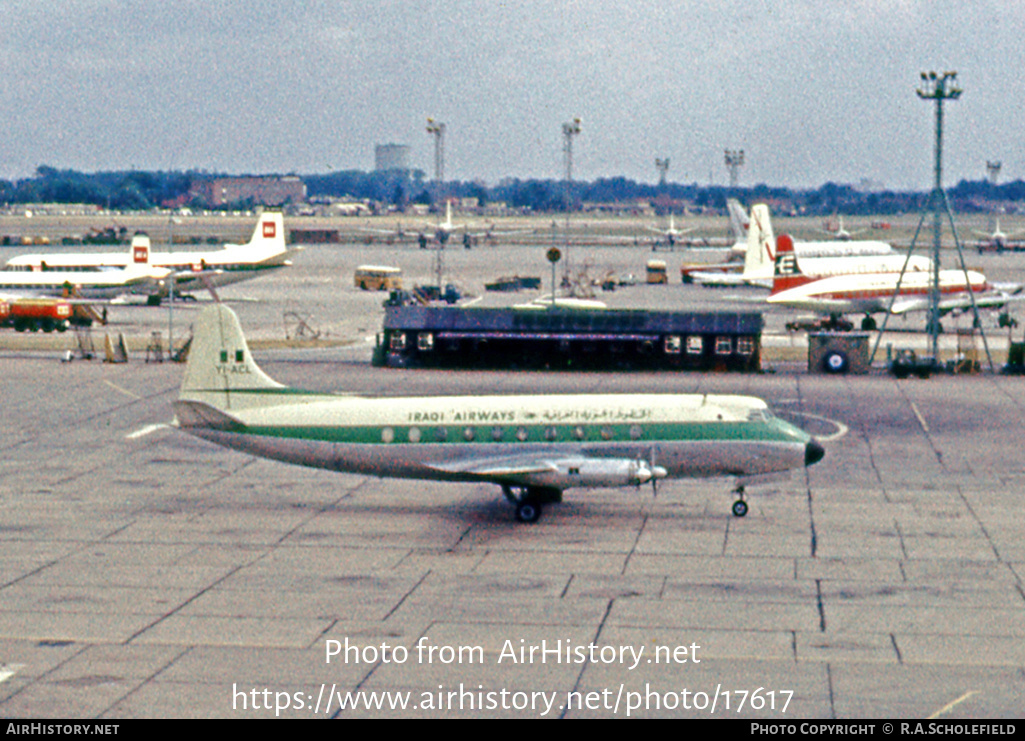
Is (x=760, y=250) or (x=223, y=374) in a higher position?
(x=760, y=250)

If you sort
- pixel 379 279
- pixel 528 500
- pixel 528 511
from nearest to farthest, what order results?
1. pixel 528 511
2. pixel 528 500
3. pixel 379 279

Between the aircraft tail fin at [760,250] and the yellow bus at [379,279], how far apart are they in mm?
38988

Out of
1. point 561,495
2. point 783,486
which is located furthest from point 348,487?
point 783,486

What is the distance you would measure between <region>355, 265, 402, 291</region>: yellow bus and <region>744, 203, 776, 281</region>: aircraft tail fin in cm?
3899

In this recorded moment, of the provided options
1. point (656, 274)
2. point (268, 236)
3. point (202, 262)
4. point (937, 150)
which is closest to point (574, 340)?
point (937, 150)

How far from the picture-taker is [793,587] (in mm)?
35062

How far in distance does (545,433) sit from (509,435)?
3.86ft

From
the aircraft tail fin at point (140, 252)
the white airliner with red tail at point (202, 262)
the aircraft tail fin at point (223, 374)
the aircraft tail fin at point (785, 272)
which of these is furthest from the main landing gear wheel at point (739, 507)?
the aircraft tail fin at point (140, 252)

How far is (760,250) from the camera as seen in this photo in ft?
411

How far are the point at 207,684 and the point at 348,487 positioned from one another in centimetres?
2175

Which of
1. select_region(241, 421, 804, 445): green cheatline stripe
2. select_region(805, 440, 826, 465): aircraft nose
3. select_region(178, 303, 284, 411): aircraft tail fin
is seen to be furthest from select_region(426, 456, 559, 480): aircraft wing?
select_region(805, 440, 826, 465): aircraft nose

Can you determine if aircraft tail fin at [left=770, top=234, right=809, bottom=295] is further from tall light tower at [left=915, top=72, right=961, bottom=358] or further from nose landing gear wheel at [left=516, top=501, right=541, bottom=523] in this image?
nose landing gear wheel at [left=516, top=501, right=541, bottom=523]

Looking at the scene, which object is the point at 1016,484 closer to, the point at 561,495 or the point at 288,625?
the point at 561,495

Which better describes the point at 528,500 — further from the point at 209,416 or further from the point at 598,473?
the point at 209,416
